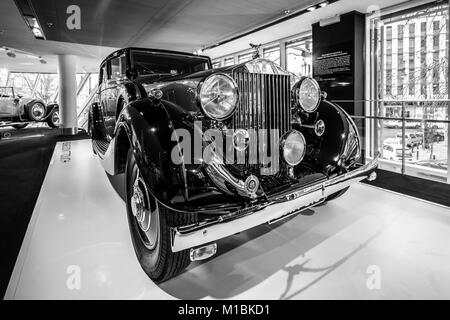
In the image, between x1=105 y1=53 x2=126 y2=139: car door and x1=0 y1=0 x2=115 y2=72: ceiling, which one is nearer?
x1=105 y1=53 x2=126 y2=139: car door

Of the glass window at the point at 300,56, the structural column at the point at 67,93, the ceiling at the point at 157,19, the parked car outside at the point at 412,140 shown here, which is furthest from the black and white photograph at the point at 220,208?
the structural column at the point at 67,93

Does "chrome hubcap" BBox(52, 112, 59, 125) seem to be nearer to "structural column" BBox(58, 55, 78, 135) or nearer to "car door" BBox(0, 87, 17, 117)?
"structural column" BBox(58, 55, 78, 135)

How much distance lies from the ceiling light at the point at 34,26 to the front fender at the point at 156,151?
16.6 ft

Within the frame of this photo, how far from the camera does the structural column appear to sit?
948 cm

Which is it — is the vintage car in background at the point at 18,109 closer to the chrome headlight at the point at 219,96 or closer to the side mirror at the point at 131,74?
the side mirror at the point at 131,74

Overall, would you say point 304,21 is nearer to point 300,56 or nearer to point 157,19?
point 300,56

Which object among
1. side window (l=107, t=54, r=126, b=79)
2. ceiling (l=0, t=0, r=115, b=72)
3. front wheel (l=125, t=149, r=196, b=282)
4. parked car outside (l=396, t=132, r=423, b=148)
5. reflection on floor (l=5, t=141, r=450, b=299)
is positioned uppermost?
ceiling (l=0, t=0, r=115, b=72)

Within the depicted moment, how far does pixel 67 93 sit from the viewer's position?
9672 millimetres

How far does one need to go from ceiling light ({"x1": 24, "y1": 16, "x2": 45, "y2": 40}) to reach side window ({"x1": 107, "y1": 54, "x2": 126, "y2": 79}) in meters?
3.20

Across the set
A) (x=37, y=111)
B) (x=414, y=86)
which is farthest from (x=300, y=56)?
(x=37, y=111)

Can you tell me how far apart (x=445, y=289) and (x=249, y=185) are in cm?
106

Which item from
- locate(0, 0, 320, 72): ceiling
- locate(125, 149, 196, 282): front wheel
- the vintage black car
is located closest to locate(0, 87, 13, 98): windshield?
locate(0, 0, 320, 72): ceiling

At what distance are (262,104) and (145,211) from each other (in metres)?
0.88

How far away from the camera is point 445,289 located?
1.48 metres
